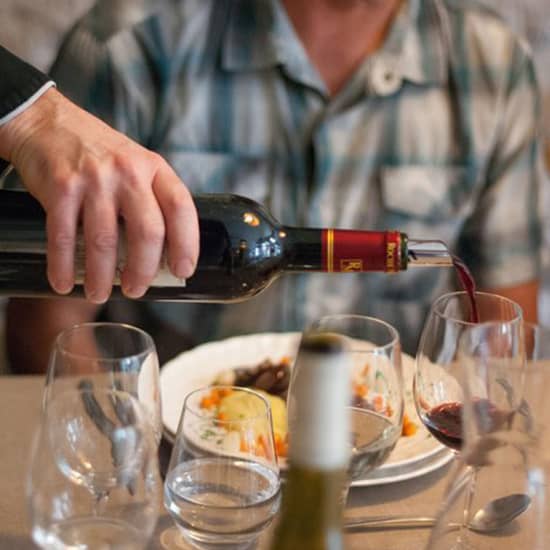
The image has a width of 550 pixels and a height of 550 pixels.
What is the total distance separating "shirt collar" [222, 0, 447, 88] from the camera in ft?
5.22

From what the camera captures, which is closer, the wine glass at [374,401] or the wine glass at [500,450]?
the wine glass at [500,450]

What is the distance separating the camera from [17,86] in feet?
3.17

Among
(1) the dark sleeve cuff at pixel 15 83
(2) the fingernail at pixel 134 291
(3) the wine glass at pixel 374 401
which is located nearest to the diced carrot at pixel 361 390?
(3) the wine glass at pixel 374 401

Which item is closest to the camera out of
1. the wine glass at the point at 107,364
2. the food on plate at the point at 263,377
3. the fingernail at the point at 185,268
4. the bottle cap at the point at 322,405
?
the bottle cap at the point at 322,405

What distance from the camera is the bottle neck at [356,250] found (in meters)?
0.86

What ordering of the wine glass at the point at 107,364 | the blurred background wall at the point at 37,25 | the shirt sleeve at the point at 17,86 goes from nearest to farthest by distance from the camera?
the wine glass at the point at 107,364 → the shirt sleeve at the point at 17,86 → the blurred background wall at the point at 37,25

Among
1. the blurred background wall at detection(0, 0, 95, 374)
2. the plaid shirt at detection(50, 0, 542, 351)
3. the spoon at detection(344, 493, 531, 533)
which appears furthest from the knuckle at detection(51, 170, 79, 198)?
the blurred background wall at detection(0, 0, 95, 374)

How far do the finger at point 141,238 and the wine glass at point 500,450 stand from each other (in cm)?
29

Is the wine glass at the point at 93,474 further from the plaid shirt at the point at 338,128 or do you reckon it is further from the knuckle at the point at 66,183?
the plaid shirt at the point at 338,128


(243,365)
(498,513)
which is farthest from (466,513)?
(243,365)

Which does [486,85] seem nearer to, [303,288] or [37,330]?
[303,288]

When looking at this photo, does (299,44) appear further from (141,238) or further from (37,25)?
(141,238)

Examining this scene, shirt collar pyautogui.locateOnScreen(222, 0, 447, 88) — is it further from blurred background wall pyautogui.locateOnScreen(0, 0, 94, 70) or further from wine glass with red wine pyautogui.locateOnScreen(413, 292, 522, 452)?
wine glass with red wine pyautogui.locateOnScreen(413, 292, 522, 452)

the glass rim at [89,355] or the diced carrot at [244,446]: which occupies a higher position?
the glass rim at [89,355]
